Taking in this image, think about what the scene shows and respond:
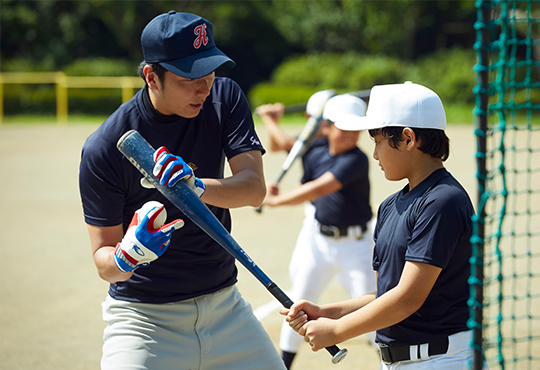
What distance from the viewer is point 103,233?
2717 mm

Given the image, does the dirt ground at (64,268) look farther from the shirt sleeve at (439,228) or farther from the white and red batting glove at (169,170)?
the white and red batting glove at (169,170)

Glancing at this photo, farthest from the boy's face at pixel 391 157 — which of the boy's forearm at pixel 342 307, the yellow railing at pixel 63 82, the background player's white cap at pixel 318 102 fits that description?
the yellow railing at pixel 63 82

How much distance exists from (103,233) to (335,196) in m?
2.39

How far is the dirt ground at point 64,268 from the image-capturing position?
191 inches

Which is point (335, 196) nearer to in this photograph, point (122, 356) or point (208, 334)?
point (208, 334)

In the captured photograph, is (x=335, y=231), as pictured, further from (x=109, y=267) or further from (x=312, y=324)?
(x=109, y=267)

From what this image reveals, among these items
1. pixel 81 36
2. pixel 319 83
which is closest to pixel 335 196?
pixel 319 83

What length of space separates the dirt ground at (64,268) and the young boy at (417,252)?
1.14 feet

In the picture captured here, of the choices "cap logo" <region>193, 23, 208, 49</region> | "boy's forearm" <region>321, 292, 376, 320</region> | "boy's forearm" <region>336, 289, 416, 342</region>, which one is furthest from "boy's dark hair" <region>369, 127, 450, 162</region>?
"cap logo" <region>193, 23, 208, 49</region>

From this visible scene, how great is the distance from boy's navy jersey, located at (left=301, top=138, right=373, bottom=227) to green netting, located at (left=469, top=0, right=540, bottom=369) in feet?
3.10

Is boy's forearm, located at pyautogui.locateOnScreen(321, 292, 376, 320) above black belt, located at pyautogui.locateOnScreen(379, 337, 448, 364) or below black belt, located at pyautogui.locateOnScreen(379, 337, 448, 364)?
above

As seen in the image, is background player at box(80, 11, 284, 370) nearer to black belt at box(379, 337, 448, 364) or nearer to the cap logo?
the cap logo

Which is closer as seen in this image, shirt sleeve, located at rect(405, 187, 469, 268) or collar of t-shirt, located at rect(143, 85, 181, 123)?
shirt sleeve, located at rect(405, 187, 469, 268)

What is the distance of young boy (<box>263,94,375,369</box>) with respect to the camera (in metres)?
4.51
